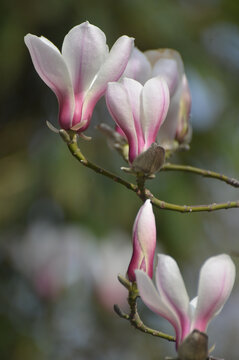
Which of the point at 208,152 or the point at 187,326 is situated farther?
the point at 208,152

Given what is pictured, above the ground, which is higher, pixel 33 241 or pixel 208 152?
pixel 208 152

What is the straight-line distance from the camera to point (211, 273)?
2.19ft

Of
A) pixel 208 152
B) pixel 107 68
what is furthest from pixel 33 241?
pixel 107 68

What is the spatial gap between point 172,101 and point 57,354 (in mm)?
1628

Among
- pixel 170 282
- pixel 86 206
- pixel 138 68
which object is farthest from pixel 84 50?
pixel 86 206

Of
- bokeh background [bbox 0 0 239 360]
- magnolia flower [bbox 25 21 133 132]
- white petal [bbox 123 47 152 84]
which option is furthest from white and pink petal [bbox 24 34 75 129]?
bokeh background [bbox 0 0 239 360]

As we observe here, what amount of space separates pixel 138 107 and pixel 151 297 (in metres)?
0.25

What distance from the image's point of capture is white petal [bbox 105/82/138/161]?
2.58 ft

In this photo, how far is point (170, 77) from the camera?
98cm

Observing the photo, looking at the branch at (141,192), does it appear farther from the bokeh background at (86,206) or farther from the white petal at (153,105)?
the bokeh background at (86,206)

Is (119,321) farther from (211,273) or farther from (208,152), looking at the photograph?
(211,273)

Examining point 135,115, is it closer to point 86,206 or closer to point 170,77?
point 170,77

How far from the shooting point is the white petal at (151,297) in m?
0.65

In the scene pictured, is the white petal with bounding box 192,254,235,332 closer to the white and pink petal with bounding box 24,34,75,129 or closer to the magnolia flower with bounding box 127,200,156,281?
the magnolia flower with bounding box 127,200,156,281
